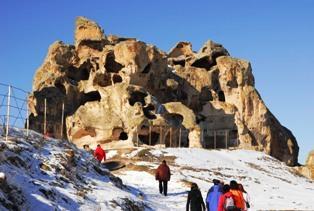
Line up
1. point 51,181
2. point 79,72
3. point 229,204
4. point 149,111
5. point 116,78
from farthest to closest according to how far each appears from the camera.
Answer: point 79,72, point 116,78, point 149,111, point 51,181, point 229,204

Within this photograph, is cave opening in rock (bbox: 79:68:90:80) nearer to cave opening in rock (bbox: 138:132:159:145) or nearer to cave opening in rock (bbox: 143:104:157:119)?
cave opening in rock (bbox: 143:104:157:119)

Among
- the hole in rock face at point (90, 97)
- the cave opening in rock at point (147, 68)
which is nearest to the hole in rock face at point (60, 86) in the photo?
the hole in rock face at point (90, 97)

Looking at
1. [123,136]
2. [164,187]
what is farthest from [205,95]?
[164,187]

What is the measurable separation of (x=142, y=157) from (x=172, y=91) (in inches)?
963

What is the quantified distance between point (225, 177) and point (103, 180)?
1510 centimetres

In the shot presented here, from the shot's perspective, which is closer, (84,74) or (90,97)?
(90,97)

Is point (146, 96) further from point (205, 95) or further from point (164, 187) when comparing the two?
point (164, 187)

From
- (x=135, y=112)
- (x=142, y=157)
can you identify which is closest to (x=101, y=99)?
(x=135, y=112)

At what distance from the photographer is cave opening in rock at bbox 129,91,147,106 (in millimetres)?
51938

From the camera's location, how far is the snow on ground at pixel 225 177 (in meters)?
24.4

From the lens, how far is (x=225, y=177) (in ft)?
113

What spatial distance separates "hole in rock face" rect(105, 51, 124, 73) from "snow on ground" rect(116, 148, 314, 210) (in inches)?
622

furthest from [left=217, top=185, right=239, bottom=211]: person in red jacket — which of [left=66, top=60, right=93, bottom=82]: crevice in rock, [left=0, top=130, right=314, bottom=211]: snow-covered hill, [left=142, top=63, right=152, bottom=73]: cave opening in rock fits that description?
[left=66, top=60, right=93, bottom=82]: crevice in rock

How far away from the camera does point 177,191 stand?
25.6 m
